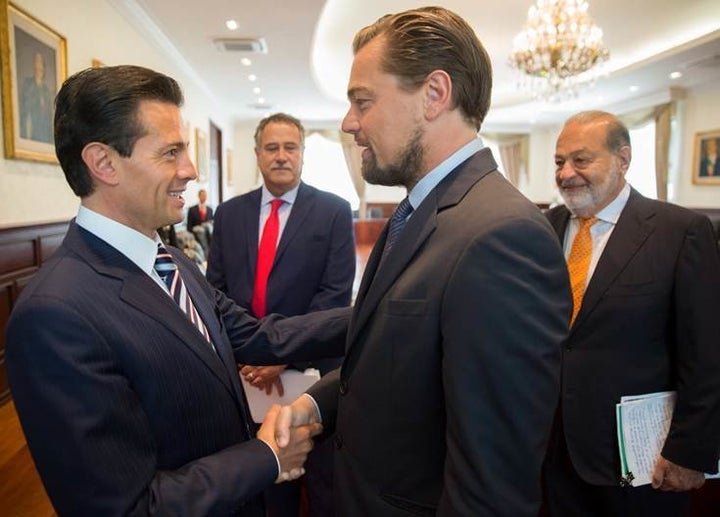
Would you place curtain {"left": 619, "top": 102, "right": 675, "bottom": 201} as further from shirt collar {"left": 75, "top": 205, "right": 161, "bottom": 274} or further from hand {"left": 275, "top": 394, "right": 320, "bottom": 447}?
shirt collar {"left": 75, "top": 205, "right": 161, "bottom": 274}

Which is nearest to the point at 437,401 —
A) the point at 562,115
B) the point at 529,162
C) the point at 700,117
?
the point at 700,117

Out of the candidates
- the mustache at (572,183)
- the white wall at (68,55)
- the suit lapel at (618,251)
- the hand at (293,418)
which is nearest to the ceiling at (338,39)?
the white wall at (68,55)

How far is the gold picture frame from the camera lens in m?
8.20

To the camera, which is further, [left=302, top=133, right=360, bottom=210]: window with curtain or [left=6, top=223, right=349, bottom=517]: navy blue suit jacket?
[left=302, top=133, right=360, bottom=210]: window with curtain

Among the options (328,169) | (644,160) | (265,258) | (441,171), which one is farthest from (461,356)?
(328,169)

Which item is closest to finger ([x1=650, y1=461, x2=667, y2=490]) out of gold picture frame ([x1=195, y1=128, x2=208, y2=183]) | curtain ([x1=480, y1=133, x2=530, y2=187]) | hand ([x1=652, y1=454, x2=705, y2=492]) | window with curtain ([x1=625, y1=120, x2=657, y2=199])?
hand ([x1=652, y1=454, x2=705, y2=492])

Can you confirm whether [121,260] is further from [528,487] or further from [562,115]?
[562,115]

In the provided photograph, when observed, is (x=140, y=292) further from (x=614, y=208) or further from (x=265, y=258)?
(x=614, y=208)

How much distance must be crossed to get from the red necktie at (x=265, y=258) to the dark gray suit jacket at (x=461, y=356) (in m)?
1.28

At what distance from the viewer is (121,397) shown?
90 centimetres

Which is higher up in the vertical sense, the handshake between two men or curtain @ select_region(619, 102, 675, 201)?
curtain @ select_region(619, 102, 675, 201)

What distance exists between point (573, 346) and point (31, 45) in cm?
382

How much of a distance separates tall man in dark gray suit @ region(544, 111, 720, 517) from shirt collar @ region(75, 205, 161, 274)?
4.22ft

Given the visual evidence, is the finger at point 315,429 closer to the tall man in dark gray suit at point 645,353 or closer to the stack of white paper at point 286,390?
the stack of white paper at point 286,390
